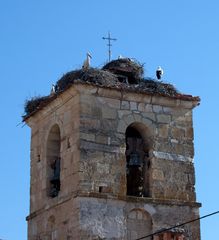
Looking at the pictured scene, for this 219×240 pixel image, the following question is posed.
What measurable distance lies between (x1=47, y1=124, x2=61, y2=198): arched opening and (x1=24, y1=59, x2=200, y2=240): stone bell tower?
0.02 m

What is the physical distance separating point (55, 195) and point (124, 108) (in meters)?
2.17

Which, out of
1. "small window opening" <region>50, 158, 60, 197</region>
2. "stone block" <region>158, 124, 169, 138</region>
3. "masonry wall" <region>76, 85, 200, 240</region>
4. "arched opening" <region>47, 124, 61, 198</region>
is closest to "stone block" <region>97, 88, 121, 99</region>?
"masonry wall" <region>76, 85, 200, 240</region>

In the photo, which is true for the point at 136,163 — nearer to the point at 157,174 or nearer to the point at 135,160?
the point at 135,160

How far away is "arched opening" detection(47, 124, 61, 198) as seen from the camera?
19031mm

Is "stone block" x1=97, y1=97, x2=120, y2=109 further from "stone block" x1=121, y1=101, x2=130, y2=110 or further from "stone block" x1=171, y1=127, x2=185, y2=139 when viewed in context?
"stone block" x1=171, y1=127, x2=185, y2=139

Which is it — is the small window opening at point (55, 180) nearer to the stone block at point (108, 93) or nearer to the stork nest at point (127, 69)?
the stone block at point (108, 93)

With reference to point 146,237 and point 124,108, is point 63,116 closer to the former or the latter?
point 124,108

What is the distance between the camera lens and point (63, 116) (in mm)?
18781

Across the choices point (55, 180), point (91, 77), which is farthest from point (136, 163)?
point (91, 77)

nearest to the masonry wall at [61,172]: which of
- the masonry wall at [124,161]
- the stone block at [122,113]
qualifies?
the masonry wall at [124,161]

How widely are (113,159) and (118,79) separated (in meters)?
1.81

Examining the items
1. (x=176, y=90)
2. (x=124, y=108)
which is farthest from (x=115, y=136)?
(x=176, y=90)

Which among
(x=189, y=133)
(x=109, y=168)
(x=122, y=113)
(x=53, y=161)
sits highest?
(x=122, y=113)

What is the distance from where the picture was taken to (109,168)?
1816 cm
